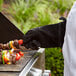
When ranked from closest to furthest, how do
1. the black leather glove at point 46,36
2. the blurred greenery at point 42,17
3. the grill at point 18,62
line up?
the grill at point 18,62
the black leather glove at point 46,36
the blurred greenery at point 42,17

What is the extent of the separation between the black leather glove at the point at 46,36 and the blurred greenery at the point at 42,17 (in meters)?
1.83

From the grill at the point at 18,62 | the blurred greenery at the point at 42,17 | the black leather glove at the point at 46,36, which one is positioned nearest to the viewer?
the grill at the point at 18,62

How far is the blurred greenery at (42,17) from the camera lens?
3645 mm

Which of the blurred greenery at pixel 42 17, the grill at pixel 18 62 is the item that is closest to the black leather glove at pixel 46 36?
the grill at pixel 18 62

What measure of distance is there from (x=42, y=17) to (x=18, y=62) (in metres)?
3.13

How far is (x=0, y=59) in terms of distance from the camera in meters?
1.58

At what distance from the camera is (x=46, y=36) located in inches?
68.1

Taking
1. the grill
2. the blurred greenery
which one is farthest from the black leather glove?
the blurred greenery

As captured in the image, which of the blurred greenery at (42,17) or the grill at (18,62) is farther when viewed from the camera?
the blurred greenery at (42,17)

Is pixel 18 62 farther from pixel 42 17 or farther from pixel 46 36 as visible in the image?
pixel 42 17

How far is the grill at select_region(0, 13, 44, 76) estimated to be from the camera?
1.39 metres

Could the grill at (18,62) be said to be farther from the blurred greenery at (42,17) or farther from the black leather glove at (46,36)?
the blurred greenery at (42,17)

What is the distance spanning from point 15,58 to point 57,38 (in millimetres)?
410

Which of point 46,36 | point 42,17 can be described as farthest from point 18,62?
point 42,17
